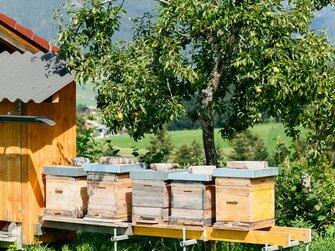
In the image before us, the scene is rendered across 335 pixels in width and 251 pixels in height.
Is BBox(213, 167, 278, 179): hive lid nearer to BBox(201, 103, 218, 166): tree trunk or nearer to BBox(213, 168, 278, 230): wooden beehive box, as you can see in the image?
BBox(213, 168, 278, 230): wooden beehive box

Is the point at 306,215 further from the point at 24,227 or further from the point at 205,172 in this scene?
the point at 24,227

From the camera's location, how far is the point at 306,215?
11.9m

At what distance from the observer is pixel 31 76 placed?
10.4 metres

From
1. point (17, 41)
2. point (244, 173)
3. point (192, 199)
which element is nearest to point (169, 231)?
point (192, 199)

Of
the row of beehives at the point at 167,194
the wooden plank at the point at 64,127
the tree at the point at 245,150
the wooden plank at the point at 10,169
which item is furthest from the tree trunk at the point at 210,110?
the tree at the point at 245,150

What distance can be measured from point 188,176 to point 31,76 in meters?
3.12

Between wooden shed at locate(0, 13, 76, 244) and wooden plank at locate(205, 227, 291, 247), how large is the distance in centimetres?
287

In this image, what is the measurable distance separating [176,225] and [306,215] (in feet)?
12.4

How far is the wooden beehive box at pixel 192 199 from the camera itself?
28.1 feet

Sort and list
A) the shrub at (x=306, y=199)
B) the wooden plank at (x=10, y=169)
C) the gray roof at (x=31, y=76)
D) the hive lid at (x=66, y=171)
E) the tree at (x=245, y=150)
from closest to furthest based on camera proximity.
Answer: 1. the hive lid at (x=66, y=171)
2. the gray roof at (x=31, y=76)
3. the wooden plank at (x=10, y=169)
4. the shrub at (x=306, y=199)
5. the tree at (x=245, y=150)

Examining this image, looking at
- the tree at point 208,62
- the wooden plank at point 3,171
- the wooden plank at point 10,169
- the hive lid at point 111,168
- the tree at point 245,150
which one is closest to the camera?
the tree at point 208,62

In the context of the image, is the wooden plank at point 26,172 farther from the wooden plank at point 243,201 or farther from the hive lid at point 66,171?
the wooden plank at point 243,201

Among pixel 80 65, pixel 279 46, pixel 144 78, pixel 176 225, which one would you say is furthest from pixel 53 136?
pixel 279 46

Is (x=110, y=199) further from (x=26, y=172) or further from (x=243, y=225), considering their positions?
(x=243, y=225)
